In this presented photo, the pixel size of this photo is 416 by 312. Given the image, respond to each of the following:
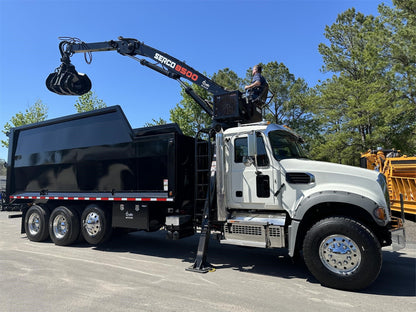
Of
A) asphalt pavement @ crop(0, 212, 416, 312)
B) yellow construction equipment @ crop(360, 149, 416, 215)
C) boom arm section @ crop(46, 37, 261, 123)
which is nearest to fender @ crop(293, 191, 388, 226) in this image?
asphalt pavement @ crop(0, 212, 416, 312)

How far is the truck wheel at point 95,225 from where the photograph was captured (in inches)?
280

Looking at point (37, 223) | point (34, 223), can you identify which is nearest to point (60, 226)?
point (37, 223)

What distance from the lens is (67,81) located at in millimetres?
9445

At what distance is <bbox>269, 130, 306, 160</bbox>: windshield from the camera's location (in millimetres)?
5523

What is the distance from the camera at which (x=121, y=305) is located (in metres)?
3.88

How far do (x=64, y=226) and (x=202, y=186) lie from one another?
4.17m

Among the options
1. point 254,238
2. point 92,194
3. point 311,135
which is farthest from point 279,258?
point 311,135

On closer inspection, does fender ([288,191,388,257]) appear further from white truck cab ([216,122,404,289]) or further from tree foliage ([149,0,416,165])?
tree foliage ([149,0,416,165])

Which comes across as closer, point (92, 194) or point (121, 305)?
point (121, 305)

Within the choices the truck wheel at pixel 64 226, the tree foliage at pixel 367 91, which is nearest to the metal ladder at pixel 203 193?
the truck wheel at pixel 64 226

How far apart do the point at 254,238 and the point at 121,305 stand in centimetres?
248

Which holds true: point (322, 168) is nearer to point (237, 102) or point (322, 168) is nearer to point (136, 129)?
point (237, 102)

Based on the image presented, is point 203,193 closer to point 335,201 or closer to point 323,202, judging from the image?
point 323,202

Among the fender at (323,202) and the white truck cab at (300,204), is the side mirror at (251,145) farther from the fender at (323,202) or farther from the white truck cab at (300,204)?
the fender at (323,202)
